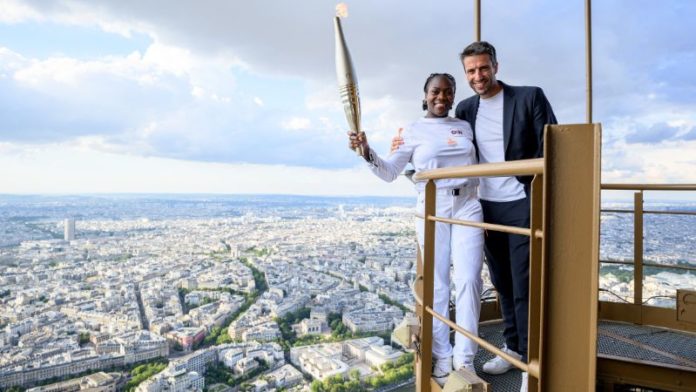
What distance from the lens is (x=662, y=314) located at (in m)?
2.62

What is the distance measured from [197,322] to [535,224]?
12427 millimetres

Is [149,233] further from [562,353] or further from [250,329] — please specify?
[562,353]

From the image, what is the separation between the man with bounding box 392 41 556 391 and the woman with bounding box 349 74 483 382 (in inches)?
2.8

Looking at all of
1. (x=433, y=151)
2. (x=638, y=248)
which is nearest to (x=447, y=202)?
(x=433, y=151)

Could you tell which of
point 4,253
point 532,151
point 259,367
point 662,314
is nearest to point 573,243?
point 532,151

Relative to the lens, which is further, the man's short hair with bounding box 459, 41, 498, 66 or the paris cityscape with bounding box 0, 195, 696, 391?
the paris cityscape with bounding box 0, 195, 696, 391

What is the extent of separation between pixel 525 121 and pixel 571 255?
3.21ft

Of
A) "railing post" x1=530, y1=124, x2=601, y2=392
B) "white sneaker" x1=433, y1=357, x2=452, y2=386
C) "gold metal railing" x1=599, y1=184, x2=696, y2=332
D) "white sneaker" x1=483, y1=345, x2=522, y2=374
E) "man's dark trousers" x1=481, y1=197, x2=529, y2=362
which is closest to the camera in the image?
"railing post" x1=530, y1=124, x2=601, y2=392

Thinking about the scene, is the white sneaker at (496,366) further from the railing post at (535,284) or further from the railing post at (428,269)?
the railing post at (535,284)

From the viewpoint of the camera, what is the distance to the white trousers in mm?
1718

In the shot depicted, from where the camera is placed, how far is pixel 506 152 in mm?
1699

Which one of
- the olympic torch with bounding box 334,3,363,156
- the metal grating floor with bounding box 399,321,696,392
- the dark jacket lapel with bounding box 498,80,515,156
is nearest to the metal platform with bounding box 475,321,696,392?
the metal grating floor with bounding box 399,321,696,392

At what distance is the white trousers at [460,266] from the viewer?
172cm

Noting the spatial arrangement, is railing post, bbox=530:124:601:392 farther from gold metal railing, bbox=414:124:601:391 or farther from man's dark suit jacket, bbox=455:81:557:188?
man's dark suit jacket, bbox=455:81:557:188
